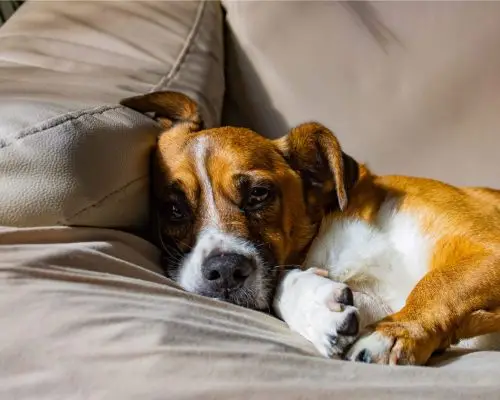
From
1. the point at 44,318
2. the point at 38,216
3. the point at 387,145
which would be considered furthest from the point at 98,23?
the point at 44,318

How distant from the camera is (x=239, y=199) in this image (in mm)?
1579

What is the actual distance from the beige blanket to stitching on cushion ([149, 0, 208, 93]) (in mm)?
931

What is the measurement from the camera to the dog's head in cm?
145

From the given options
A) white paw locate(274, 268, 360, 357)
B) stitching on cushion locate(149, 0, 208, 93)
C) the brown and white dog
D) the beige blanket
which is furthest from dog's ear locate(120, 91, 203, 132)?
the beige blanket

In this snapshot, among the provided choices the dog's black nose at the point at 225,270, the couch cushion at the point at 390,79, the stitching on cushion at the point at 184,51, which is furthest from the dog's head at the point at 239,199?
the couch cushion at the point at 390,79

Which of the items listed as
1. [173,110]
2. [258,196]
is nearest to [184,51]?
[173,110]

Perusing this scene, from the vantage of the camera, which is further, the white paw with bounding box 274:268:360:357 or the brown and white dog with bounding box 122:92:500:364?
the brown and white dog with bounding box 122:92:500:364

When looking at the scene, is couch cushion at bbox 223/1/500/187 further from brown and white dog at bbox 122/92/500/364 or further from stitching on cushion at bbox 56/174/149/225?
stitching on cushion at bbox 56/174/149/225

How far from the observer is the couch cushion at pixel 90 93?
122 centimetres

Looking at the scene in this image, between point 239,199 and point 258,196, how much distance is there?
0.15ft

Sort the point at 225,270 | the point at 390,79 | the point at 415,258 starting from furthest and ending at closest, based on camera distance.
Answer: the point at 390,79
the point at 415,258
the point at 225,270

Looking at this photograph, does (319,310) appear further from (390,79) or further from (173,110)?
(390,79)

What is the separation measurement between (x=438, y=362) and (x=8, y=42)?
1445mm

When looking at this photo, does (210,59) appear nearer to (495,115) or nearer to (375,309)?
(495,115)
